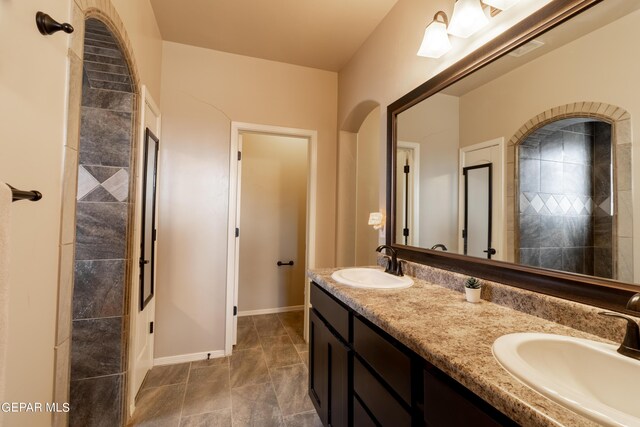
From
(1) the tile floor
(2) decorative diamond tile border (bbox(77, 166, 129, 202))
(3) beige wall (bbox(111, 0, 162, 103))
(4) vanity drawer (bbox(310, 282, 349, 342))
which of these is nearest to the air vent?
(4) vanity drawer (bbox(310, 282, 349, 342))

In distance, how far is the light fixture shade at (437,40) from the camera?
1423mm

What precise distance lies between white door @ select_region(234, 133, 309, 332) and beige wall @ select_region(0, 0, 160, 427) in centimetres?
264

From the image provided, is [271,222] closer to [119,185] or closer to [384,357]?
[119,185]

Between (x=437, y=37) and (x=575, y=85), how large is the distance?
729 millimetres

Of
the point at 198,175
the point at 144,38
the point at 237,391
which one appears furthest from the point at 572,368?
the point at 144,38

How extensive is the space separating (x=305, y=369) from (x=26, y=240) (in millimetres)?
2105

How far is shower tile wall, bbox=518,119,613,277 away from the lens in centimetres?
88

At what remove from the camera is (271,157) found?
12.0ft

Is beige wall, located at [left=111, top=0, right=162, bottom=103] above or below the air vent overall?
above

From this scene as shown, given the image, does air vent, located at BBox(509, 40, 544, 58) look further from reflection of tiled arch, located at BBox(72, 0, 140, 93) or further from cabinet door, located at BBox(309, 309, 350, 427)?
reflection of tiled arch, located at BBox(72, 0, 140, 93)

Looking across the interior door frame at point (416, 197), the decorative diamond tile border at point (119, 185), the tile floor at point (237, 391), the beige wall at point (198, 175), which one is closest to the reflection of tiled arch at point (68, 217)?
the decorative diamond tile border at point (119, 185)

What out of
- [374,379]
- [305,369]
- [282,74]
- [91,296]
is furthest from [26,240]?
[282,74]

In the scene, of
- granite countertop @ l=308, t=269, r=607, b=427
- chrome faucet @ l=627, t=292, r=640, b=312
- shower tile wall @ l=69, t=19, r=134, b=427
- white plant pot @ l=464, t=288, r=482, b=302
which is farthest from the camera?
shower tile wall @ l=69, t=19, r=134, b=427

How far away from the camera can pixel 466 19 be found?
1262 mm
